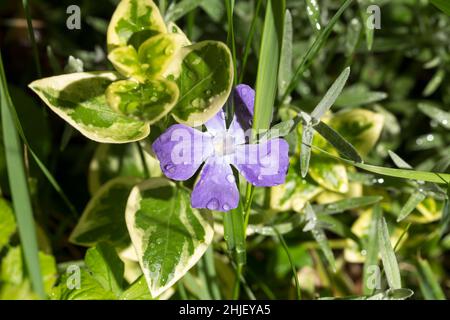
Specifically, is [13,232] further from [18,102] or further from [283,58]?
[283,58]

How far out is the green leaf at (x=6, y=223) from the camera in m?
1.81

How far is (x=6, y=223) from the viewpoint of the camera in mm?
1827

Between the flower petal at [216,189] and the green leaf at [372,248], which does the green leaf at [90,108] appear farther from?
the green leaf at [372,248]

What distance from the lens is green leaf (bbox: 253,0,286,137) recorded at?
4.57ft

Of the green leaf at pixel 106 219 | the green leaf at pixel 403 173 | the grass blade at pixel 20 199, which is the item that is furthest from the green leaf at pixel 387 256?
the grass blade at pixel 20 199

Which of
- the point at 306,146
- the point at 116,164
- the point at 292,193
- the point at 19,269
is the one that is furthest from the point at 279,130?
the point at 19,269

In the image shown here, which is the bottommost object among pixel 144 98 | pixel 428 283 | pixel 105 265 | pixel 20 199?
pixel 428 283

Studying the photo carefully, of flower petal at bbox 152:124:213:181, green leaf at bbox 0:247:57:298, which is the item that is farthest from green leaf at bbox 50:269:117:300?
flower petal at bbox 152:124:213:181

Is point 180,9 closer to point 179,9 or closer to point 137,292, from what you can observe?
point 179,9

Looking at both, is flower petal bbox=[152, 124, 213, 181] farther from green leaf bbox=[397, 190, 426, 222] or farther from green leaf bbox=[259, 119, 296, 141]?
green leaf bbox=[397, 190, 426, 222]

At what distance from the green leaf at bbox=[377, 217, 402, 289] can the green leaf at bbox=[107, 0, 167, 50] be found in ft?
2.25

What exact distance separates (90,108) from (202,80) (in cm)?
27

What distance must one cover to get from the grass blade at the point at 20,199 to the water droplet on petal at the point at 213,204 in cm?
41
